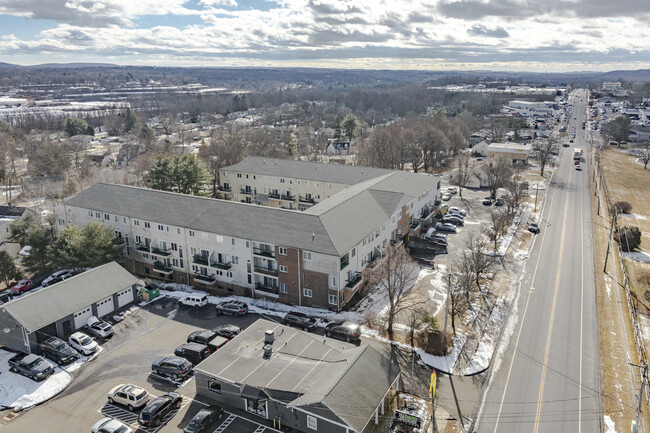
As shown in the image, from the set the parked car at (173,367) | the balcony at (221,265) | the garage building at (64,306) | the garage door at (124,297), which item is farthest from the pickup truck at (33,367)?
the balcony at (221,265)

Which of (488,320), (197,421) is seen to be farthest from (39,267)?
(488,320)

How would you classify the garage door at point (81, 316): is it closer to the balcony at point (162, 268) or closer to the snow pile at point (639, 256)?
the balcony at point (162, 268)

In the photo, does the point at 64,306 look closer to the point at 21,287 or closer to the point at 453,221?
the point at 21,287

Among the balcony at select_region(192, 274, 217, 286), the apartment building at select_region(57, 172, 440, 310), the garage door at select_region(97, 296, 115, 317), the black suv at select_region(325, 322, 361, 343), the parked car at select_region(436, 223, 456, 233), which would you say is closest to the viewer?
the black suv at select_region(325, 322, 361, 343)

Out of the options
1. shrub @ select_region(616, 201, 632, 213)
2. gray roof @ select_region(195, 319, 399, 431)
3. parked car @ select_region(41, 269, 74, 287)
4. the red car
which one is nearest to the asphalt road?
gray roof @ select_region(195, 319, 399, 431)

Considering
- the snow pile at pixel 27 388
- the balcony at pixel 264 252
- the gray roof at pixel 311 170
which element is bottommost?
the snow pile at pixel 27 388

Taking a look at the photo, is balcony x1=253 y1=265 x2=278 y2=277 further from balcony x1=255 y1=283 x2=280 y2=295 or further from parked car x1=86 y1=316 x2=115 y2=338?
parked car x1=86 y1=316 x2=115 y2=338

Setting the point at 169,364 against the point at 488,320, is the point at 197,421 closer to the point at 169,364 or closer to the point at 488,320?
the point at 169,364
